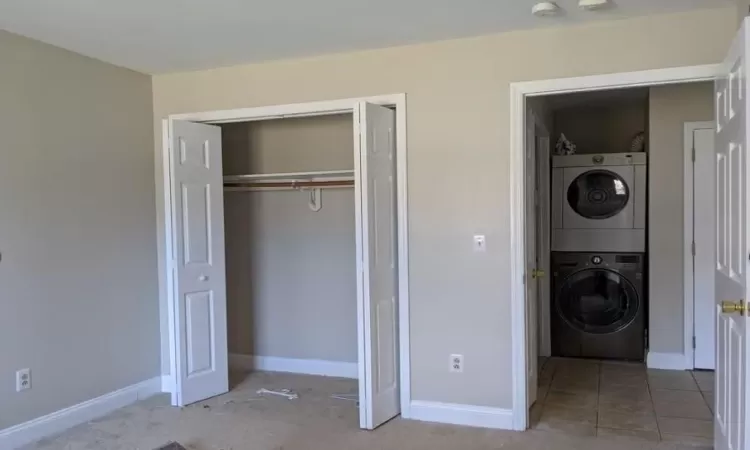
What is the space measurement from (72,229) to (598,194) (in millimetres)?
3985

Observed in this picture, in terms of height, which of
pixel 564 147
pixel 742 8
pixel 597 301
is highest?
pixel 742 8

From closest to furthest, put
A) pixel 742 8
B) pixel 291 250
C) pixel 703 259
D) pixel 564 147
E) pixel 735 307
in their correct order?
pixel 735 307, pixel 742 8, pixel 703 259, pixel 291 250, pixel 564 147

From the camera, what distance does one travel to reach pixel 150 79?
4238 mm

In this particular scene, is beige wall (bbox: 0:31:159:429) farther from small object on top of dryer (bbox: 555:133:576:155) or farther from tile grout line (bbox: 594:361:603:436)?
small object on top of dryer (bbox: 555:133:576:155)

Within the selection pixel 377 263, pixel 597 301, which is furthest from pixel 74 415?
pixel 597 301

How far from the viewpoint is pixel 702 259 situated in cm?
457

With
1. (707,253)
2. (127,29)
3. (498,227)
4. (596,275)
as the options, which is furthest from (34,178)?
(707,253)

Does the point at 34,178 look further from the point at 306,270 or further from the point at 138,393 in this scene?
the point at 306,270

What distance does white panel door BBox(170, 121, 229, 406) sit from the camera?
3900 millimetres

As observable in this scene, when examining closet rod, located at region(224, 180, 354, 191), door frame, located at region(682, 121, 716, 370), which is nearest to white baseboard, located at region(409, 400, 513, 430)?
closet rod, located at region(224, 180, 354, 191)

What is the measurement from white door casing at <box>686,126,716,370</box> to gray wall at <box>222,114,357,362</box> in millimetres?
2599

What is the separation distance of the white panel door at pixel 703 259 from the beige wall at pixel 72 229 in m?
4.01

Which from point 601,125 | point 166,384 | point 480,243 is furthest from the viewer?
point 601,125

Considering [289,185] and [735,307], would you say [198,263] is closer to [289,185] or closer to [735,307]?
[289,185]
